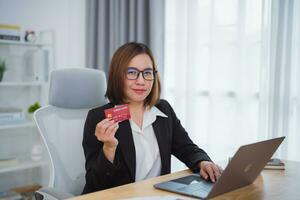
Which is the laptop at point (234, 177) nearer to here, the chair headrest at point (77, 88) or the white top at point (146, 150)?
the white top at point (146, 150)

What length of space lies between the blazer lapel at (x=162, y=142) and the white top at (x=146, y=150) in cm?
2

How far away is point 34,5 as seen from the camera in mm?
3234

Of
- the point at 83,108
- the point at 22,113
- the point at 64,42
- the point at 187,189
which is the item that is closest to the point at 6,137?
the point at 22,113

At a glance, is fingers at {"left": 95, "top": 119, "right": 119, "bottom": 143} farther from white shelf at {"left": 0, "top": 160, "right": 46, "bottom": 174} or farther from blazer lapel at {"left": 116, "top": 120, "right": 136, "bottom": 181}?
white shelf at {"left": 0, "top": 160, "right": 46, "bottom": 174}

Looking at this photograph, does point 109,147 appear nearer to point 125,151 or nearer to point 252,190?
point 125,151

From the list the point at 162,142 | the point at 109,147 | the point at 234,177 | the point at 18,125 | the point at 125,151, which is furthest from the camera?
the point at 18,125

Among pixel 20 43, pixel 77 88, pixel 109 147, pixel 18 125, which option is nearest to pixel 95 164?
pixel 109 147

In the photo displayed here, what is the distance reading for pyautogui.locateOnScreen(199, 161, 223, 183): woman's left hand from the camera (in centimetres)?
140

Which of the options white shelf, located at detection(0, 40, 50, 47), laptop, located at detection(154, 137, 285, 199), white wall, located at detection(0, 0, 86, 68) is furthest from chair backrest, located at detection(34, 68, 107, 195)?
white wall, located at detection(0, 0, 86, 68)

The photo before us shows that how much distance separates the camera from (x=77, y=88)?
5.88ft

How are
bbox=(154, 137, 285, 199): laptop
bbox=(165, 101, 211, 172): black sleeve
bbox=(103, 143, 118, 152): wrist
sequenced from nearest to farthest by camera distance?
1. bbox=(154, 137, 285, 199): laptop
2. bbox=(103, 143, 118, 152): wrist
3. bbox=(165, 101, 211, 172): black sleeve

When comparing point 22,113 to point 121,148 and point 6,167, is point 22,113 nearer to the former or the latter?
point 6,167

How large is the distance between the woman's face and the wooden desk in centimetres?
40

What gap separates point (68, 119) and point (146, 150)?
43 centimetres
